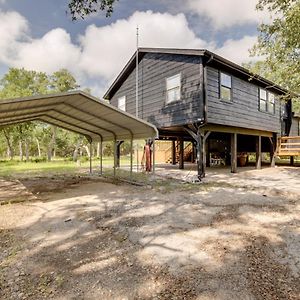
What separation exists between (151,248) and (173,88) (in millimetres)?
9625

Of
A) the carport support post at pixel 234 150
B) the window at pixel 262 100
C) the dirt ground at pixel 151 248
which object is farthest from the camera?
the window at pixel 262 100

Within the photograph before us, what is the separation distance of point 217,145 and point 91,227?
18488 millimetres

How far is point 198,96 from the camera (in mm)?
11023

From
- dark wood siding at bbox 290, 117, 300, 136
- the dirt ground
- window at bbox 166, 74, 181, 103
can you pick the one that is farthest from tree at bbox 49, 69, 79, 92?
the dirt ground

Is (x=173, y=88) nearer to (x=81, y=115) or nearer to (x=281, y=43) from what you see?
(x=81, y=115)

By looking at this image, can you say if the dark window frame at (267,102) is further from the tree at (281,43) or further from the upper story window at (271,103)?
the tree at (281,43)

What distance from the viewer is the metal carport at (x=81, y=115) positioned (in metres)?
7.84

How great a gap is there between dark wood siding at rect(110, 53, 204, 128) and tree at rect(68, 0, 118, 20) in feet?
19.0

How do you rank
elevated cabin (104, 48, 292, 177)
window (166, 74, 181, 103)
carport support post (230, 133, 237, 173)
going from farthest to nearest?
carport support post (230, 133, 237, 173)
window (166, 74, 181, 103)
elevated cabin (104, 48, 292, 177)

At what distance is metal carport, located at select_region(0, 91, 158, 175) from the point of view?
7.84m

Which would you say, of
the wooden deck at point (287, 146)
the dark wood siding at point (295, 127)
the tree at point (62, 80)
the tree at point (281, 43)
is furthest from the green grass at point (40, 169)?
the dark wood siding at point (295, 127)

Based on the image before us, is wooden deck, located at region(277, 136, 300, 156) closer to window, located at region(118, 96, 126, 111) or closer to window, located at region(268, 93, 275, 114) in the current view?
window, located at region(268, 93, 275, 114)

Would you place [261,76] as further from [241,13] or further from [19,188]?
[19,188]

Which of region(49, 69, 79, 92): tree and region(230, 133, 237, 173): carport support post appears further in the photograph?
region(49, 69, 79, 92): tree
